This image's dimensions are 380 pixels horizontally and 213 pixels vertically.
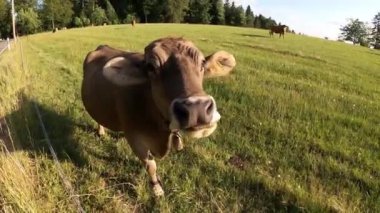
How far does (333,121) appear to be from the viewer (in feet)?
29.1

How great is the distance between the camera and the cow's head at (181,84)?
4172mm

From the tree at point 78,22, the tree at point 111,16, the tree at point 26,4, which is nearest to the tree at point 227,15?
the tree at point 111,16

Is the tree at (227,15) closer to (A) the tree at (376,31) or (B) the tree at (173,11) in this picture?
(B) the tree at (173,11)

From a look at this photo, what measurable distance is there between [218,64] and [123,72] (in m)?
1.13

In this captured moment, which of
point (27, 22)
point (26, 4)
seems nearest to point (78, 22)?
point (27, 22)

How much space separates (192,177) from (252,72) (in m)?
9.28

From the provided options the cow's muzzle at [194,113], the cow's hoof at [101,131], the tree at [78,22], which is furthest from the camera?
the tree at [78,22]

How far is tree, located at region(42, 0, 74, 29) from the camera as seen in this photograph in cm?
9556

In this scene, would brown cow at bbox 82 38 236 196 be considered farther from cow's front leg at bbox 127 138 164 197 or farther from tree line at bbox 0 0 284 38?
tree line at bbox 0 0 284 38

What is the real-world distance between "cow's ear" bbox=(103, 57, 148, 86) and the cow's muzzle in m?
1.02

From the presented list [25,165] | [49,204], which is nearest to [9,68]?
[25,165]

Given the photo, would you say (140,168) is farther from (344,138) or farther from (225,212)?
(344,138)

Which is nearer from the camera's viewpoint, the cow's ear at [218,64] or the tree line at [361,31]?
the cow's ear at [218,64]

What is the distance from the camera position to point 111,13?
10612cm
